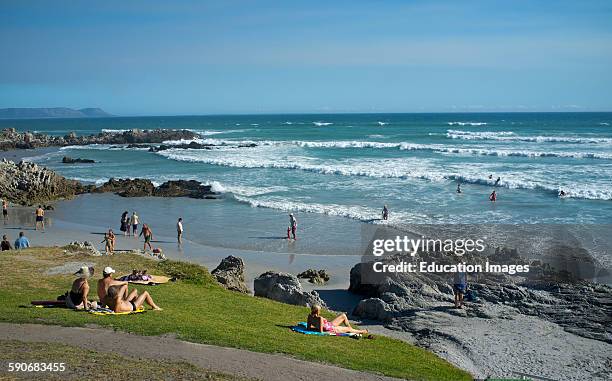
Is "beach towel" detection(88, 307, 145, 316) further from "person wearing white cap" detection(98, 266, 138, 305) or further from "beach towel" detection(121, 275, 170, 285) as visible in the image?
"beach towel" detection(121, 275, 170, 285)

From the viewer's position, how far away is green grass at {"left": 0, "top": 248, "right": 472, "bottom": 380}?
34.2ft

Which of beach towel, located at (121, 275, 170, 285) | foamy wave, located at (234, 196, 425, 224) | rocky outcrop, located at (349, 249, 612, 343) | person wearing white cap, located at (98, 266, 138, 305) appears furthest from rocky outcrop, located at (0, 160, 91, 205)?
person wearing white cap, located at (98, 266, 138, 305)

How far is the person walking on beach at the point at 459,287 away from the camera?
50.4 ft

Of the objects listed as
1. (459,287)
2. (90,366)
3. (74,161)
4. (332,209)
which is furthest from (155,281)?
(74,161)

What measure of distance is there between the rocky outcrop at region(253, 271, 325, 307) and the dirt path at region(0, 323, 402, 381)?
5443 mm

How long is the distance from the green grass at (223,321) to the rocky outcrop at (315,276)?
410cm

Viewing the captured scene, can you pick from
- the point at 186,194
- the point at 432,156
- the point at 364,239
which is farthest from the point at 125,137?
the point at 364,239

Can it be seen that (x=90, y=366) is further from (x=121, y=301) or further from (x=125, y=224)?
(x=125, y=224)

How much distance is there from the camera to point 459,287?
15.4 meters

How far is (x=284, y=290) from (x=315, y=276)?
3499mm

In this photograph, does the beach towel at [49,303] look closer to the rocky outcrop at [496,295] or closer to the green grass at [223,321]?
the green grass at [223,321]

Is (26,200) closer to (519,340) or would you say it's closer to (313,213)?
(313,213)

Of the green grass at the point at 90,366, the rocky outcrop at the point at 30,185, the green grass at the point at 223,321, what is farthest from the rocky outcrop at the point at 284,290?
the rocky outcrop at the point at 30,185

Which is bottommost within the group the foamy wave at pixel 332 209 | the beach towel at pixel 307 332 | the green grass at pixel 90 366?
the foamy wave at pixel 332 209
